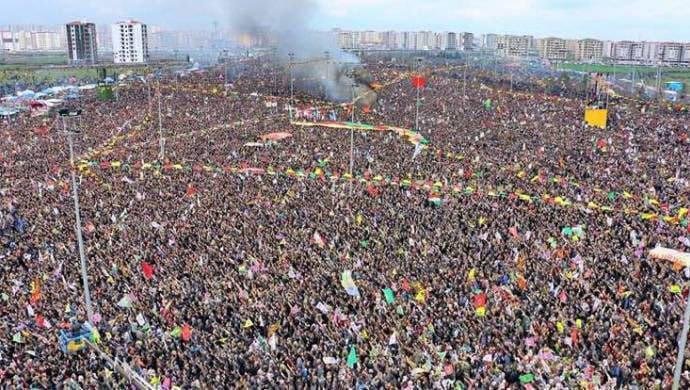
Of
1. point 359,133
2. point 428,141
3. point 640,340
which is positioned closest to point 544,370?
point 640,340

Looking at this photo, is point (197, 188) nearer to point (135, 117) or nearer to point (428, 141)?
point (428, 141)

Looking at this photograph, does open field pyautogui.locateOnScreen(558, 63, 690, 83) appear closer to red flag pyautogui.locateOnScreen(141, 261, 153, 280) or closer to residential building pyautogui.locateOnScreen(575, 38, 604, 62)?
residential building pyautogui.locateOnScreen(575, 38, 604, 62)

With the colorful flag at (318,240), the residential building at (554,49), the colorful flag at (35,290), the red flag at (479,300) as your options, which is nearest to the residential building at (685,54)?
the residential building at (554,49)

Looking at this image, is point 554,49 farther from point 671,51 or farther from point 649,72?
point 649,72

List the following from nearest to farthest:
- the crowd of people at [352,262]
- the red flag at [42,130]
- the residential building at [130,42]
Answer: the crowd of people at [352,262] < the red flag at [42,130] < the residential building at [130,42]

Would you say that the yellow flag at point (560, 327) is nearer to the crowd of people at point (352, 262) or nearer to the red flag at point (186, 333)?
the crowd of people at point (352, 262)

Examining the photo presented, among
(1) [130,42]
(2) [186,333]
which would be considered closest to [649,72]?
(1) [130,42]
